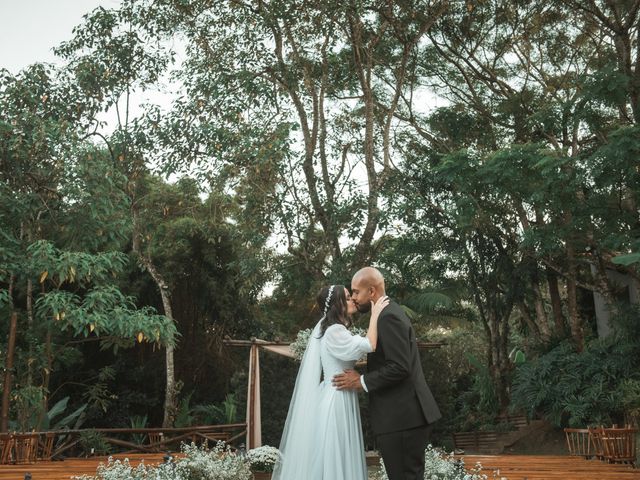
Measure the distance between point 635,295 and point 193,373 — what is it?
965 centimetres

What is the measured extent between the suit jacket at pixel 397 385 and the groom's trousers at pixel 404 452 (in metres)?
0.04

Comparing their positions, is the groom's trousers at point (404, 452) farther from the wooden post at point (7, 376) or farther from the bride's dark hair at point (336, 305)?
the wooden post at point (7, 376)

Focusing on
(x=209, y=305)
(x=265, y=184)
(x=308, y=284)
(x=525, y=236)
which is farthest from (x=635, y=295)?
(x=209, y=305)

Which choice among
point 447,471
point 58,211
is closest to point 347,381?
point 447,471

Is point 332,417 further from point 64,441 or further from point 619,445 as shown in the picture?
point 64,441

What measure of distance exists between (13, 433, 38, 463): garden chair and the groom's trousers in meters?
6.22

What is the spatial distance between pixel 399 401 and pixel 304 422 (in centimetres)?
97

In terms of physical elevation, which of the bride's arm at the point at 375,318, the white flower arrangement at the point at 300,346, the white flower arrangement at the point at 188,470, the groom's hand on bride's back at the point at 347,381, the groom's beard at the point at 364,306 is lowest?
the white flower arrangement at the point at 188,470

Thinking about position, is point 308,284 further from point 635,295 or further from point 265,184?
point 635,295

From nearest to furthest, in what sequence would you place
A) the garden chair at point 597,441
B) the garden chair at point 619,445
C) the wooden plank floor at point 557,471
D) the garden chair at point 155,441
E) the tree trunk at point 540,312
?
the wooden plank floor at point 557,471 → the garden chair at point 619,445 → the garden chair at point 597,441 → the garden chair at point 155,441 → the tree trunk at point 540,312

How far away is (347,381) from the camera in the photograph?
478 cm

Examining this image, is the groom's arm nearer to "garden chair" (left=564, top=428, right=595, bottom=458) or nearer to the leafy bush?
"garden chair" (left=564, top=428, right=595, bottom=458)

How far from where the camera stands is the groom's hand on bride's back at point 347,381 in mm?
4762

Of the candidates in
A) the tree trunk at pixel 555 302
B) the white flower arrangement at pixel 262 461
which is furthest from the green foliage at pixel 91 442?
the tree trunk at pixel 555 302
